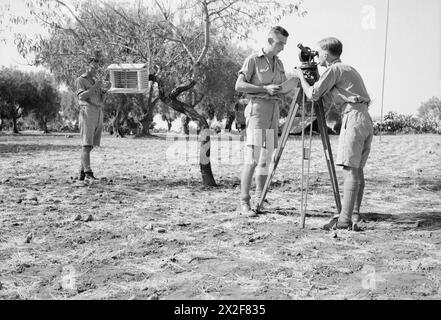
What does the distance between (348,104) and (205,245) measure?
82.2 inches

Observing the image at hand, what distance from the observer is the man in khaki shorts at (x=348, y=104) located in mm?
4645

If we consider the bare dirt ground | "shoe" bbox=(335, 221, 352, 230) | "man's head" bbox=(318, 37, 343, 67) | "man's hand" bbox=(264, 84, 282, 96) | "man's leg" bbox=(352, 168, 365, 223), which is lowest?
the bare dirt ground

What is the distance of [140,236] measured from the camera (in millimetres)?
4641

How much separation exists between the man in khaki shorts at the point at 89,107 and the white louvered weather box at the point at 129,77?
28.2 inches

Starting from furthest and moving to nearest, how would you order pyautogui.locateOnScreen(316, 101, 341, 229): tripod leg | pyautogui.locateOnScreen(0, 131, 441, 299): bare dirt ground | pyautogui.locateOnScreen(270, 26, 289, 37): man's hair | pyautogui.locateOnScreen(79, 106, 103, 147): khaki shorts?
1. pyautogui.locateOnScreen(79, 106, 103, 147): khaki shorts
2. pyautogui.locateOnScreen(270, 26, 289, 37): man's hair
3. pyautogui.locateOnScreen(316, 101, 341, 229): tripod leg
4. pyautogui.locateOnScreen(0, 131, 441, 299): bare dirt ground

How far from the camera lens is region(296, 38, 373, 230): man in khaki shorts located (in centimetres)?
464

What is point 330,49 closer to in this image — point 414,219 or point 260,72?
point 260,72

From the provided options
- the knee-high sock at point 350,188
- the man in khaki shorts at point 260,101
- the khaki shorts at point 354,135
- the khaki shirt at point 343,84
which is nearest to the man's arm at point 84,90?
the man in khaki shorts at point 260,101

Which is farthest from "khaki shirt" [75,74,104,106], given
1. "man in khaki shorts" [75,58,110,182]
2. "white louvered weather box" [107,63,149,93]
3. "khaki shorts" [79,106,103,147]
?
"white louvered weather box" [107,63,149,93]

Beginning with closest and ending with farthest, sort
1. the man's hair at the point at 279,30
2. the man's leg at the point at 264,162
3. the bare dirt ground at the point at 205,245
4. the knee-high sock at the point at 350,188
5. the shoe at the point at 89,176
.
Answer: the bare dirt ground at the point at 205,245 < the knee-high sock at the point at 350,188 < the man's hair at the point at 279,30 < the man's leg at the point at 264,162 < the shoe at the point at 89,176

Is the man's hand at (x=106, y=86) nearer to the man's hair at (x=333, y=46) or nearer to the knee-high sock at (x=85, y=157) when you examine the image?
the knee-high sock at (x=85, y=157)

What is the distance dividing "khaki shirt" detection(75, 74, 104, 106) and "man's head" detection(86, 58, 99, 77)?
0.13 metres

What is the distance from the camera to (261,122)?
18.6 ft

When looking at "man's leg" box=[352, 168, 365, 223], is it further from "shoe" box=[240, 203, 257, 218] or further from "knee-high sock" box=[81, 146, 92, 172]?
"knee-high sock" box=[81, 146, 92, 172]
